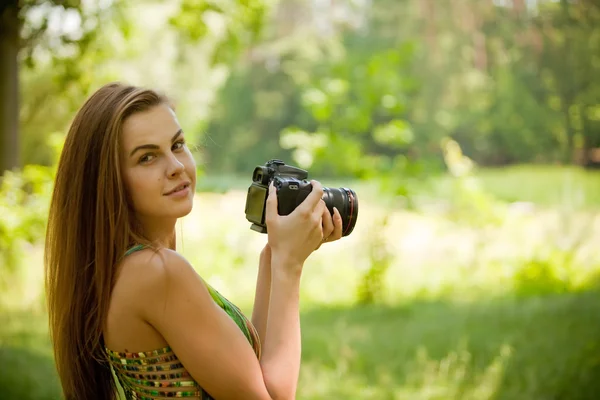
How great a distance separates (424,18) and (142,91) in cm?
1008

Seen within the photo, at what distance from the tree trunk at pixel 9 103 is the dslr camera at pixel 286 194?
10.8ft

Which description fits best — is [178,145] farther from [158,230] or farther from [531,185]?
[531,185]

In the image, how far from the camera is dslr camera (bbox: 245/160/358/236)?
4.17 feet

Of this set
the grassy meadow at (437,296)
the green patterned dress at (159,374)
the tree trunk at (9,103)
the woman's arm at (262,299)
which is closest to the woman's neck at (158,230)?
the green patterned dress at (159,374)

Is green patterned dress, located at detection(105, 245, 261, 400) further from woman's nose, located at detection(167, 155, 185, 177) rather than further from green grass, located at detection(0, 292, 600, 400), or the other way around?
green grass, located at detection(0, 292, 600, 400)

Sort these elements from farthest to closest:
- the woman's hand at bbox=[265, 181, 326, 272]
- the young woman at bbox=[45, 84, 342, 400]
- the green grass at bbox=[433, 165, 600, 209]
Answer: the green grass at bbox=[433, 165, 600, 209]
the woman's hand at bbox=[265, 181, 326, 272]
the young woman at bbox=[45, 84, 342, 400]

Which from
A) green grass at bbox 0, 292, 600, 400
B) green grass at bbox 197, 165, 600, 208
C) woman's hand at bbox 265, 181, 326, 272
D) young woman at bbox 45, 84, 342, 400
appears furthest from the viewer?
green grass at bbox 197, 165, 600, 208

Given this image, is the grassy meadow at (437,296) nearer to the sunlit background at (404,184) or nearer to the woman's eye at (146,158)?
the sunlit background at (404,184)

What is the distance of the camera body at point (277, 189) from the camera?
1.27 m

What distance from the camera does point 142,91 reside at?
1.22 metres

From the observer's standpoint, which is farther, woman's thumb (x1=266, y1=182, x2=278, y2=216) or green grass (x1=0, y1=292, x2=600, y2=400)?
green grass (x1=0, y1=292, x2=600, y2=400)

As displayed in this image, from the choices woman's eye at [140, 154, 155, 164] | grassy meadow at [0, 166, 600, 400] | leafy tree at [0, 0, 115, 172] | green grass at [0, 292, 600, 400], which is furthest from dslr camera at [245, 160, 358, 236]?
leafy tree at [0, 0, 115, 172]

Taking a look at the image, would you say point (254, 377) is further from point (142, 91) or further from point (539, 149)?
point (539, 149)

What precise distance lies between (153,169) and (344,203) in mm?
415
